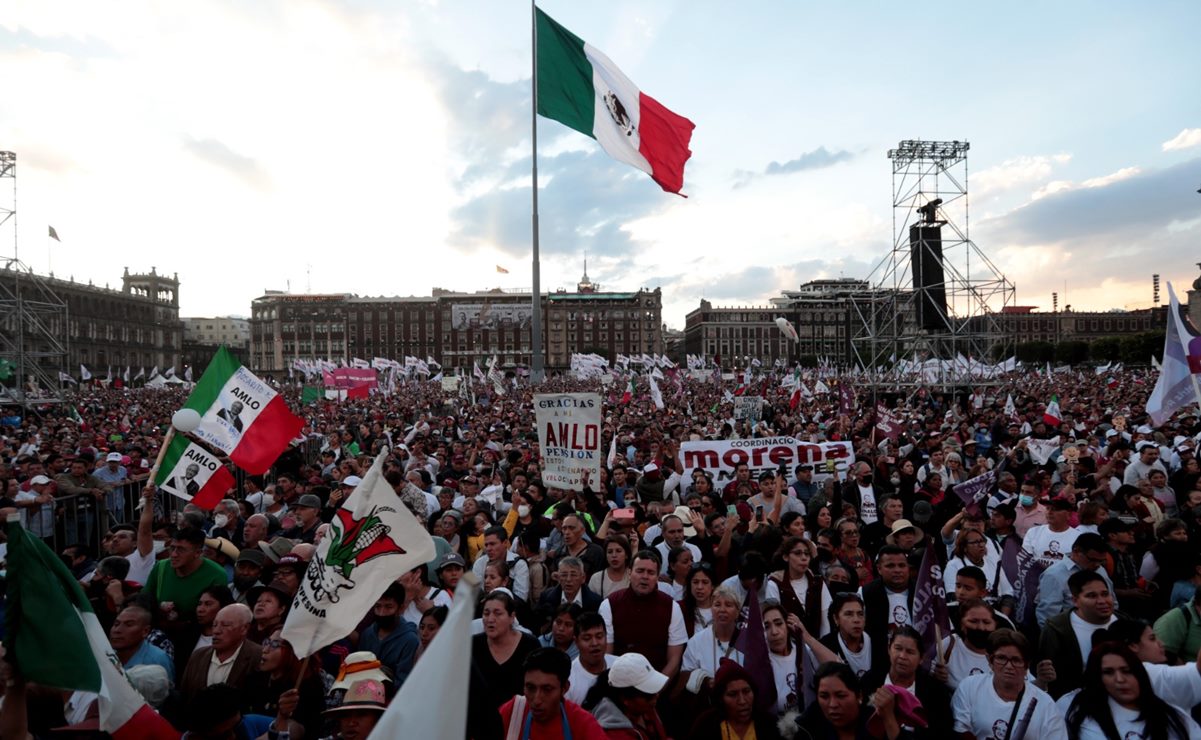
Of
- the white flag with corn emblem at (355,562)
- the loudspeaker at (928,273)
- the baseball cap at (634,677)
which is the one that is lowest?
the baseball cap at (634,677)

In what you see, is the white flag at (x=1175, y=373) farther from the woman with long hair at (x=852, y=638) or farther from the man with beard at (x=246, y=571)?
the man with beard at (x=246, y=571)

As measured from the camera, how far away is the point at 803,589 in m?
4.76

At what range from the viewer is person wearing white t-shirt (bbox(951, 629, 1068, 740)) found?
3.16 m

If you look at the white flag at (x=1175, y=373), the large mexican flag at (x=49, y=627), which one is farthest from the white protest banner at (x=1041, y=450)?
the large mexican flag at (x=49, y=627)

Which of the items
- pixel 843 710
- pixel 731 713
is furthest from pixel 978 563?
pixel 731 713

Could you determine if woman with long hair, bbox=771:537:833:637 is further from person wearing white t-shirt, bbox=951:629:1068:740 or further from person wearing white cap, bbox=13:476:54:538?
person wearing white cap, bbox=13:476:54:538

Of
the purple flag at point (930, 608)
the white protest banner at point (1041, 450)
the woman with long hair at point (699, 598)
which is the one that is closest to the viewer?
the purple flag at point (930, 608)

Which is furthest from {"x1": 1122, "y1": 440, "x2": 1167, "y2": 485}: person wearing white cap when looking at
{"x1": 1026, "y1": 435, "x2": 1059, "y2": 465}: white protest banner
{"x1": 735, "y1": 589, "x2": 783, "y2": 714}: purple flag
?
{"x1": 735, "y1": 589, "x2": 783, "y2": 714}: purple flag

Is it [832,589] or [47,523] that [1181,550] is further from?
[47,523]

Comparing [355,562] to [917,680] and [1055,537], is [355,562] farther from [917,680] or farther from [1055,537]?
[1055,537]

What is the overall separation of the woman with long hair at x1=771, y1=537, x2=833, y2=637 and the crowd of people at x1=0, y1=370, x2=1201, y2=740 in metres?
0.02

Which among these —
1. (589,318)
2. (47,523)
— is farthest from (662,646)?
(589,318)

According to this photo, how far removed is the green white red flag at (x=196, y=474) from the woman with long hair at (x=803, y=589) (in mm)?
4583

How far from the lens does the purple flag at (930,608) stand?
3846 millimetres
